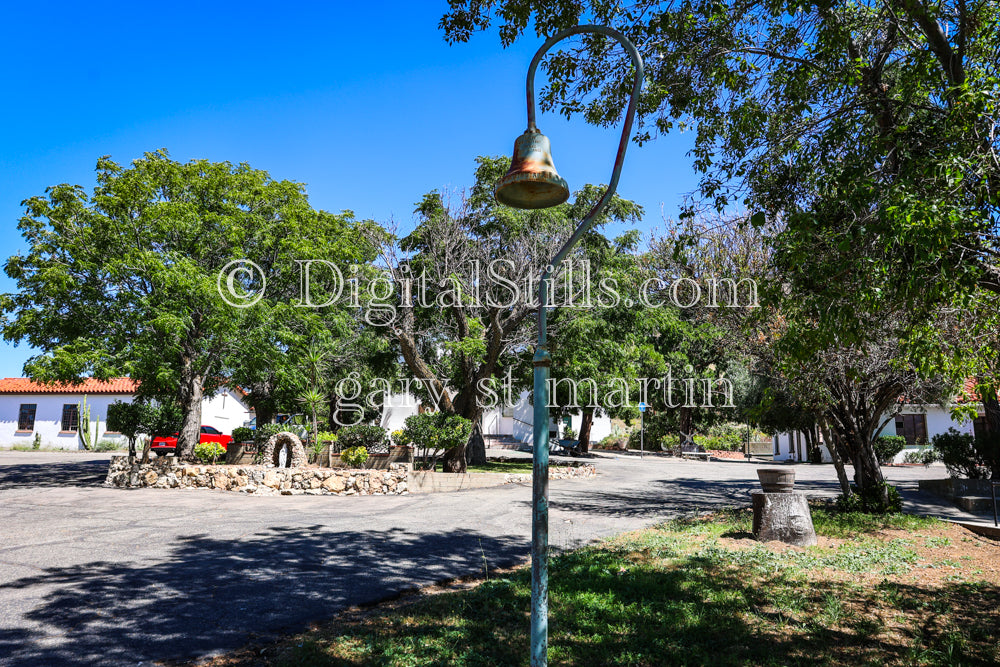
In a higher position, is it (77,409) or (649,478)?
(77,409)

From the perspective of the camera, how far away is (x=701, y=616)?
5363 mm

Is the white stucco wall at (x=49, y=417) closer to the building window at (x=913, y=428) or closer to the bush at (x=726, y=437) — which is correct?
the bush at (x=726, y=437)

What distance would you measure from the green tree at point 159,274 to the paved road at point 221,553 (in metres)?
3.50

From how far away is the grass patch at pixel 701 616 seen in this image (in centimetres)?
451

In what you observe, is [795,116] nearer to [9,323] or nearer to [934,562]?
[934,562]

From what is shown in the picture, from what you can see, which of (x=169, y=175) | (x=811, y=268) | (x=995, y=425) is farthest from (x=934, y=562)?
(x=169, y=175)

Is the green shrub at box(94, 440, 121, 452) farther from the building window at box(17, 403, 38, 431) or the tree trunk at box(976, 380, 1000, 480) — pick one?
the tree trunk at box(976, 380, 1000, 480)

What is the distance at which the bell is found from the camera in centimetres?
365

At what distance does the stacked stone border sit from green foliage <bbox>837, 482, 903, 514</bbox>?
32.4 ft

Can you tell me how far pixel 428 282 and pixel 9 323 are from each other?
11605 mm

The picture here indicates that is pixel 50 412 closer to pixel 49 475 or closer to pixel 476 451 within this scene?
pixel 49 475

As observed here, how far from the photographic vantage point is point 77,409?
35.8 m

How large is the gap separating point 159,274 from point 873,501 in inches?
646

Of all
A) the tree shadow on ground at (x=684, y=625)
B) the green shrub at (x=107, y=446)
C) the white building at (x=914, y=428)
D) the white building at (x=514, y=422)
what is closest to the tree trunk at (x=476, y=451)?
the white building at (x=514, y=422)
